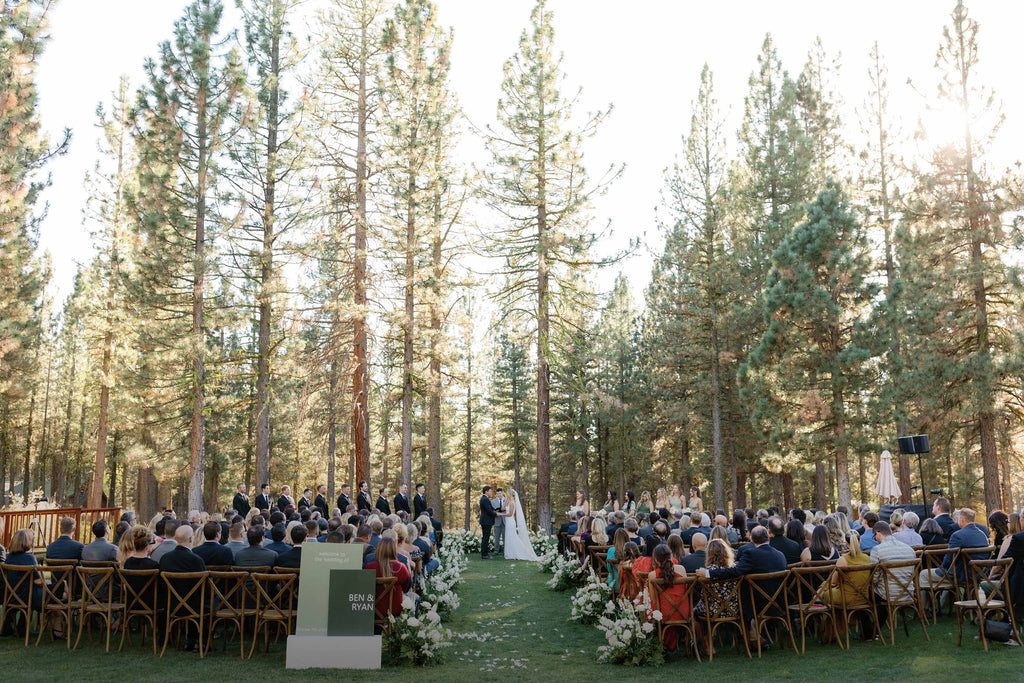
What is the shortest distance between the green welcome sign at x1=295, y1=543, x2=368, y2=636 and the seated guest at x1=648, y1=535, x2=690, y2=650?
2.59 metres

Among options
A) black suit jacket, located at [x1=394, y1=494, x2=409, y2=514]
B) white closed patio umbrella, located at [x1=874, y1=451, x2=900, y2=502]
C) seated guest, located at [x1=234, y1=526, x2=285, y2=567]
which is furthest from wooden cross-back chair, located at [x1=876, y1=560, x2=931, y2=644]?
black suit jacket, located at [x1=394, y1=494, x2=409, y2=514]

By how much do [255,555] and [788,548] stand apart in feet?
17.3

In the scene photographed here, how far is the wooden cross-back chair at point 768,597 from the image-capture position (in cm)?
684

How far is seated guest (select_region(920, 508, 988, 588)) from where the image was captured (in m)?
7.78

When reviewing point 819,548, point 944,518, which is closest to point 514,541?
point 944,518

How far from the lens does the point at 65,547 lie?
317 inches

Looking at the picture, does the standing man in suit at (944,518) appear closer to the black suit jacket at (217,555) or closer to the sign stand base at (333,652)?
the sign stand base at (333,652)

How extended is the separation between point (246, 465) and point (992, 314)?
87.8 ft

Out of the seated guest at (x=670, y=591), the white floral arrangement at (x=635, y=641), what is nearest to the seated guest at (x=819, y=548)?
the seated guest at (x=670, y=591)

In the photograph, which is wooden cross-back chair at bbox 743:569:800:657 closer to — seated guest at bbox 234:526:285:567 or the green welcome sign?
the green welcome sign

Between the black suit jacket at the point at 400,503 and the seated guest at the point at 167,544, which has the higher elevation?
the seated guest at the point at 167,544

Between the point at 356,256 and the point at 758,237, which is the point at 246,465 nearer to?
the point at 356,256

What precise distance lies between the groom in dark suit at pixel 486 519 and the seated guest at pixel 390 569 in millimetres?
9417

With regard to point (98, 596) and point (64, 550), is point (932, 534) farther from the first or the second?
point (64, 550)
